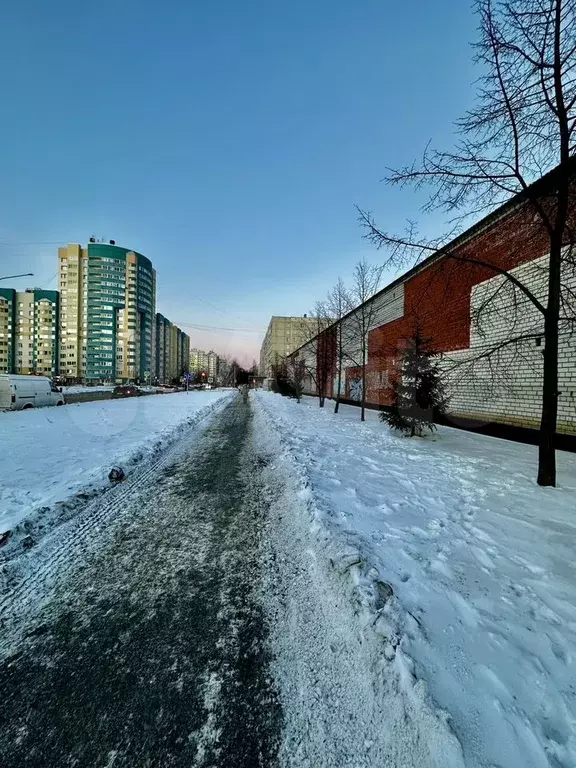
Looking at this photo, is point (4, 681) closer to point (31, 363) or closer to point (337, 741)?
point (337, 741)

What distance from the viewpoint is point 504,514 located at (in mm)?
4246

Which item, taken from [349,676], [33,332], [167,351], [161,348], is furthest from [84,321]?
[349,676]

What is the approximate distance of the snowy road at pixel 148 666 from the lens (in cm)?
163

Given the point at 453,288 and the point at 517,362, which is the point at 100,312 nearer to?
the point at 453,288

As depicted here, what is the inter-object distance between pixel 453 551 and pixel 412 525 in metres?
0.63

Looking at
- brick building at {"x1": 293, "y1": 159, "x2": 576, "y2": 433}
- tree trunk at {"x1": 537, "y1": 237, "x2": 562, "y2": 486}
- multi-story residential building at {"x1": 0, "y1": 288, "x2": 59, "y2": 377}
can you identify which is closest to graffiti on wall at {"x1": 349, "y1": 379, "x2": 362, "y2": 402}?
brick building at {"x1": 293, "y1": 159, "x2": 576, "y2": 433}

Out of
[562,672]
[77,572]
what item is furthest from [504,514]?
[77,572]

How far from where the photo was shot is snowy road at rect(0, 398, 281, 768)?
1627 mm

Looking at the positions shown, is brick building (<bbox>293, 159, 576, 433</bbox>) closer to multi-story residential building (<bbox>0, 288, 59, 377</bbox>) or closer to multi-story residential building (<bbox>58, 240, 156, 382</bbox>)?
multi-story residential building (<bbox>58, 240, 156, 382</bbox>)

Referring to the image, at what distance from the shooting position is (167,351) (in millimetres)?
136500

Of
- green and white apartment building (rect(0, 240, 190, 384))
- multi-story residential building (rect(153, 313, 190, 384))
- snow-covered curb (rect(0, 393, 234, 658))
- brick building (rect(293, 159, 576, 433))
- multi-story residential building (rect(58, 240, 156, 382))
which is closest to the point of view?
snow-covered curb (rect(0, 393, 234, 658))

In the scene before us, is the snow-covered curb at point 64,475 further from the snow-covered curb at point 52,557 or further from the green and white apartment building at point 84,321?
the green and white apartment building at point 84,321

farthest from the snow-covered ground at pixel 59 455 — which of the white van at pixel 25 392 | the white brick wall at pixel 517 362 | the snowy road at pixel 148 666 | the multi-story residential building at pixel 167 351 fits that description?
the multi-story residential building at pixel 167 351

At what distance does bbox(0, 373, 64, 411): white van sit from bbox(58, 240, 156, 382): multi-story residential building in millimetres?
86421
